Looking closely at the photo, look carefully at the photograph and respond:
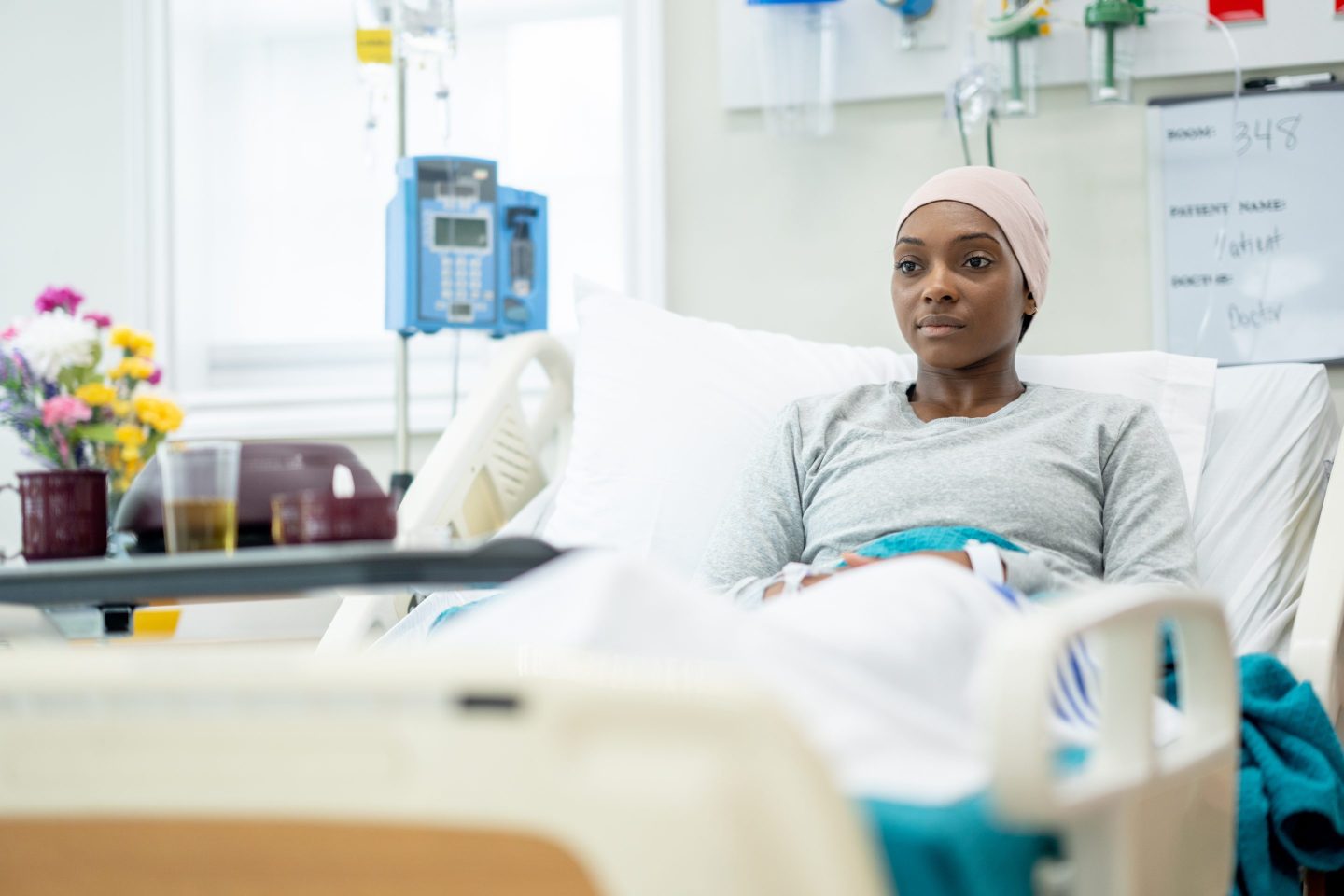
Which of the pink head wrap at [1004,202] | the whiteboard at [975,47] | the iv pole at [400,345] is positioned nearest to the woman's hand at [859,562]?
the pink head wrap at [1004,202]

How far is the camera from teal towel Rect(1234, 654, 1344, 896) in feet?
4.34

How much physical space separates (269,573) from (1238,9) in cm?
214

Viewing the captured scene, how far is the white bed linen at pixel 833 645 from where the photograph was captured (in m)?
0.81

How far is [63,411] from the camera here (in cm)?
221

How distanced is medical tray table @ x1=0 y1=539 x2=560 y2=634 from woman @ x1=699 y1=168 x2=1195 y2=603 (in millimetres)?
558

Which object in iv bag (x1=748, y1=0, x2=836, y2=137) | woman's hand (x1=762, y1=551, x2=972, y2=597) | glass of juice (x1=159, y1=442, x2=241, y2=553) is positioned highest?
iv bag (x1=748, y1=0, x2=836, y2=137)

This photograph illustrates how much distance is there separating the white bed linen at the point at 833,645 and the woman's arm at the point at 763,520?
0.66m

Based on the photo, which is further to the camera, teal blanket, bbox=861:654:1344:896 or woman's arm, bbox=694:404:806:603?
woman's arm, bbox=694:404:806:603

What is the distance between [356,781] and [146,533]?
26.3 inches

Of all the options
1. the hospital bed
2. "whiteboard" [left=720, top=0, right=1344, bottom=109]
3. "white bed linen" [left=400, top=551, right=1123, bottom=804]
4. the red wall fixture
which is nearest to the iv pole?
"whiteboard" [left=720, top=0, right=1344, bottom=109]

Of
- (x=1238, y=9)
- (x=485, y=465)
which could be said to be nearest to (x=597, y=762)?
(x=485, y=465)

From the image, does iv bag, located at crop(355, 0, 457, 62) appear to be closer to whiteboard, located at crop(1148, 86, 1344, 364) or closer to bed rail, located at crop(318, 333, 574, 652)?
bed rail, located at crop(318, 333, 574, 652)

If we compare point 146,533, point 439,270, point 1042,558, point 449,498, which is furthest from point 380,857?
point 439,270

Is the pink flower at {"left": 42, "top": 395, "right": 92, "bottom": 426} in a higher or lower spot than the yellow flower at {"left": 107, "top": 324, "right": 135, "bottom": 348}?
lower
